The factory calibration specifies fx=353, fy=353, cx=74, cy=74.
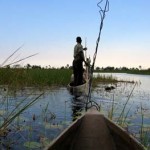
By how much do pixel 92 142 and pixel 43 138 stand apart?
2336 millimetres

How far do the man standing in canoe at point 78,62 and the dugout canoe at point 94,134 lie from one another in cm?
1147

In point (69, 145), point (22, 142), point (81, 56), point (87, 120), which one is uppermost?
point (81, 56)

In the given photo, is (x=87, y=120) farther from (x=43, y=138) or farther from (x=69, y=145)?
(x=43, y=138)

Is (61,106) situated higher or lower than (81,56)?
lower

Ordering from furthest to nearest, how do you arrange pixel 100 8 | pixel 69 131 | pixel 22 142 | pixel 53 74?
1. pixel 53 74
2. pixel 22 142
3. pixel 100 8
4. pixel 69 131

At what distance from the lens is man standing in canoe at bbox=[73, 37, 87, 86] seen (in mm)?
15672

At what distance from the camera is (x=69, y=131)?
154 inches

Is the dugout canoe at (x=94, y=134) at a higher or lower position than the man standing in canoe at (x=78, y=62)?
lower

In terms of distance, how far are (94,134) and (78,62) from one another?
477 inches

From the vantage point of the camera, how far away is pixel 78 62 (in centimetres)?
1625

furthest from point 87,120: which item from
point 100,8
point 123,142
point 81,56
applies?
point 81,56

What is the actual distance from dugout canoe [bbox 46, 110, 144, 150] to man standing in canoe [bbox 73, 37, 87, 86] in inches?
452

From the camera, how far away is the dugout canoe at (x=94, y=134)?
13.1ft

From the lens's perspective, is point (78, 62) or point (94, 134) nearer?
point (94, 134)
